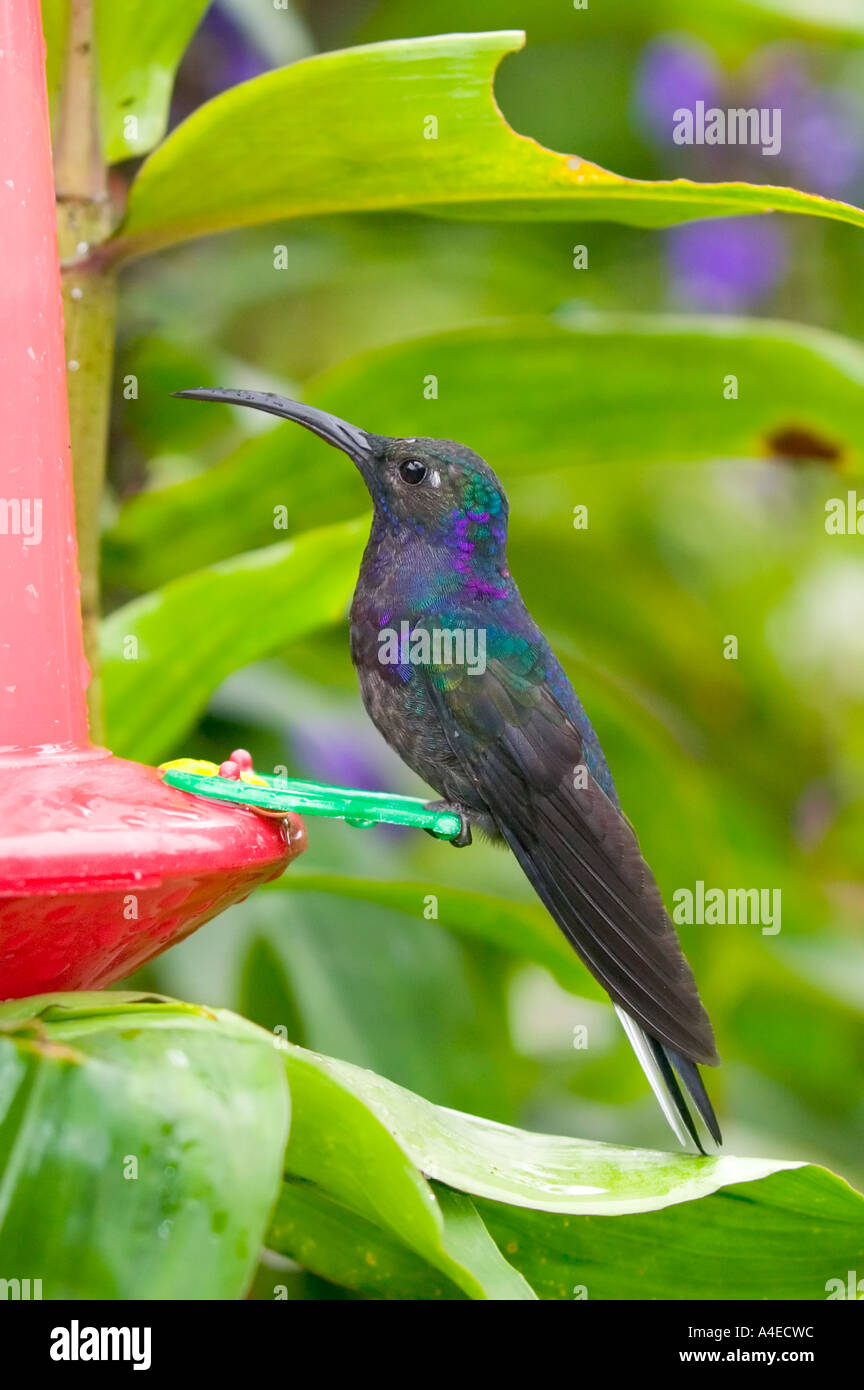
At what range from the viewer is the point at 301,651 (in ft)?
7.32

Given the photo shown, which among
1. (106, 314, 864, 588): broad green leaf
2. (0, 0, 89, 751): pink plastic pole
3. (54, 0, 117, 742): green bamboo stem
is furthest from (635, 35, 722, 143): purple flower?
(0, 0, 89, 751): pink plastic pole

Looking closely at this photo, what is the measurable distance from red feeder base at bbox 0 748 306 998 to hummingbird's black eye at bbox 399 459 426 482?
18.5 inches

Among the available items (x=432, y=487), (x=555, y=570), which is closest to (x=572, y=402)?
(x=432, y=487)

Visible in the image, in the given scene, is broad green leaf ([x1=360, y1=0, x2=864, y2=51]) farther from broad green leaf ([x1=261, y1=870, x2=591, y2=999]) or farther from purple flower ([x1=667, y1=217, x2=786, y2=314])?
broad green leaf ([x1=261, y1=870, x2=591, y2=999])

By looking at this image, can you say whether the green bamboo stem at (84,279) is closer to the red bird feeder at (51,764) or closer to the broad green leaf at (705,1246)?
the red bird feeder at (51,764)

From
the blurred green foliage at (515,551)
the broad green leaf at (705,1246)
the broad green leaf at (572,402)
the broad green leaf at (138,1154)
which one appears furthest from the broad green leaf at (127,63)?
the broad green leaf at (705,1246)

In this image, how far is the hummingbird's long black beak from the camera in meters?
1.12

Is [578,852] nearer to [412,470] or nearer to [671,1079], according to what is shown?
[671,1079]

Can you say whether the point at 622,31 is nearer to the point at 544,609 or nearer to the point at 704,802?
the point at 544,609

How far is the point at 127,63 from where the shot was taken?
1.24 meters

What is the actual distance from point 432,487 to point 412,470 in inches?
1.0

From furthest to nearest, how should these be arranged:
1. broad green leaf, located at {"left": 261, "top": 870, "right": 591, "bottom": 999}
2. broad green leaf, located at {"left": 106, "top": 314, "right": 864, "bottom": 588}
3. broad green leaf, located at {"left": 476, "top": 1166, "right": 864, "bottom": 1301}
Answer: broad green leaf, located at {"left": 261, "top": 870, "right": 591, "bottom": 999}
broad green leaf, located at {"left": 106, "top": 314, "right": 864, "bottom": 588}
broad green leaf, located at {"left": 476, "top": 1166, "right": 864, "bottom": 1301}

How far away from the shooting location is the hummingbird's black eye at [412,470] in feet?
4.25

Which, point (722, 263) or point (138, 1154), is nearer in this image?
point (138, 1154)
